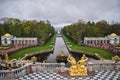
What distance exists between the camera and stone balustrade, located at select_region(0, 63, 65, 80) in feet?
55.2

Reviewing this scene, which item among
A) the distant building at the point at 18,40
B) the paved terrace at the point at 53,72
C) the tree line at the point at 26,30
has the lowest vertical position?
the paved terrace at the point at 53,72

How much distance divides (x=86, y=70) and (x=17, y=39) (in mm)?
49139

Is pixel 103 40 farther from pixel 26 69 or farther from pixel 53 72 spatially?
pixel 26 69

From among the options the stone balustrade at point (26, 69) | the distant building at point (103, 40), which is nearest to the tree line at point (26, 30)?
the distant building at point (103, 40)

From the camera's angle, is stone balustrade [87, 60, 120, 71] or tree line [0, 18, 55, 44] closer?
stone balustrade [87, 60, 120, 71]

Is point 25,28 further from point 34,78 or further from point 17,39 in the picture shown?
point 34,78

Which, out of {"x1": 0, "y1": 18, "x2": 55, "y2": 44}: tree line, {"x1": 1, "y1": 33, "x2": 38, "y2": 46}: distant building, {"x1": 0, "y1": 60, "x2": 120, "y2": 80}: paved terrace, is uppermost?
{"x1": 0, "y1": 18, "x2": 55, "y2": 44}: tree line

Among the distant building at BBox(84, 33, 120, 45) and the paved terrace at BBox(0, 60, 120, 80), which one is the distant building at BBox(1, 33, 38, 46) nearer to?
the distant building at BBox(84, 33, 120, 45)

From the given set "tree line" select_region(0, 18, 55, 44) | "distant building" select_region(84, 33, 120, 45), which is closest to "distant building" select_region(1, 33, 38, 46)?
"tree line" select_region(0, 18, 55, 44)

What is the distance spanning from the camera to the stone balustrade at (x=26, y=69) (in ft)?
55.2

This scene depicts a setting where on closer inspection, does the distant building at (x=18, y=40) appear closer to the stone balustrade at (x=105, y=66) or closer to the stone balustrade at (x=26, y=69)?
the stone balustrade at (x=26, y=69)

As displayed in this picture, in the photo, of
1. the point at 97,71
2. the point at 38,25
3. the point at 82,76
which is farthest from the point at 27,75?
the point at 38,25

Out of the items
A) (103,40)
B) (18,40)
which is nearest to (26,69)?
(18,40)

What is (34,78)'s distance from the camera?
1758 centimetres
